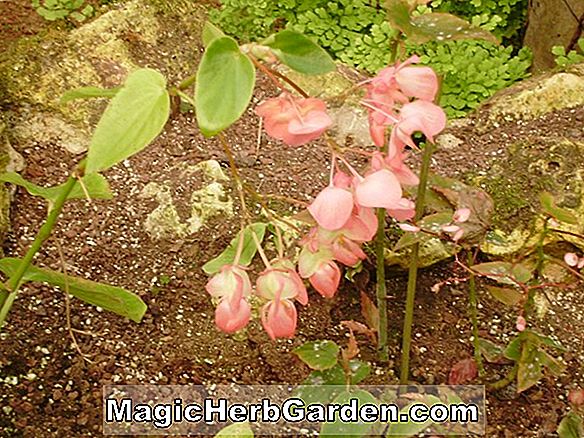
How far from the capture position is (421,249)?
1.37m

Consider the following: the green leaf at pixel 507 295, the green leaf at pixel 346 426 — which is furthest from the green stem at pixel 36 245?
the green leaf at pixel 507 295

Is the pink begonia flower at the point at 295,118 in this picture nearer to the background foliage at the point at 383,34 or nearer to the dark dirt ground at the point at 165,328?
the dark dirt ground at the point at 165,328

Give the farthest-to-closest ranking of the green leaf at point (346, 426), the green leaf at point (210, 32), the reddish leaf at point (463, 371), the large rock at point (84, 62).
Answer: the large rock at point (84, 62), the reddish leaf at point (463, 371), the green leaf at point (346, 426), the green leaf at point (210, 32)

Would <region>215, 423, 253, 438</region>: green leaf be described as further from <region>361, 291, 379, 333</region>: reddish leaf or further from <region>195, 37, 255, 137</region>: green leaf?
<region>361, 291, 379, 333</region>: reddish leaf

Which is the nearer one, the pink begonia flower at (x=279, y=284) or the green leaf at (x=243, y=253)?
the pink begonia flower at (x=279, y=284)

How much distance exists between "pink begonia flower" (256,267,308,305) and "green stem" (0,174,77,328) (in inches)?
6.9

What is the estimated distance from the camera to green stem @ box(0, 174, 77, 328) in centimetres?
72

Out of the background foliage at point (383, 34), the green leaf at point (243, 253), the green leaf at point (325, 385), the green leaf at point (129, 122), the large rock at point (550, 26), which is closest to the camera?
Result: the green leaf at point (129, 122)

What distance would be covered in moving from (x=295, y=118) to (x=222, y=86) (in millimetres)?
65

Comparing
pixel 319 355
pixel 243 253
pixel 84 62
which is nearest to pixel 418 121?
pixel 243 253

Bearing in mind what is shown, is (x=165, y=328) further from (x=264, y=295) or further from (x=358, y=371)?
(x=264, y=295)

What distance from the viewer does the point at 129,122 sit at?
0.57 meters

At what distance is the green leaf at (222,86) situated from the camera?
565 mm

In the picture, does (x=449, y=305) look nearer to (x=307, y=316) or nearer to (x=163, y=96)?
(x=307, y=316)
